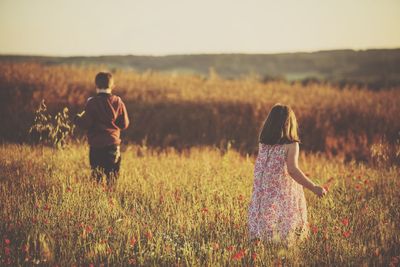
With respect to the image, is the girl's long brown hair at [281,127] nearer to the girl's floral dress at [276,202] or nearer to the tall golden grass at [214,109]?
the girl's floral dress at [276,202]

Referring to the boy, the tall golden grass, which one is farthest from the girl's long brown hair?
the tall golden grass

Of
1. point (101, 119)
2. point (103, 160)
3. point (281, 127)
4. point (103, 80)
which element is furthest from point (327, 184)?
point (103, 80)

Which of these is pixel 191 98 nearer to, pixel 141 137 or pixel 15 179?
pixel 141 137

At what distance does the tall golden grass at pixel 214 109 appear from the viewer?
9.94 meters

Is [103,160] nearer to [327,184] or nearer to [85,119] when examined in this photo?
[85,119]

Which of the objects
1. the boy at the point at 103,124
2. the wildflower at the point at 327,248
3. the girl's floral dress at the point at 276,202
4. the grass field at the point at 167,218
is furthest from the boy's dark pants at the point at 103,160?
the wildflower at the point at 327,248

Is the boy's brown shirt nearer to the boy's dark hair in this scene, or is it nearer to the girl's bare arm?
the boy's dark hair

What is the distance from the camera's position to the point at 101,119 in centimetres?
538

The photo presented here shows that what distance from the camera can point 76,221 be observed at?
13.3 feet

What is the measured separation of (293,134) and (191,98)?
837 centimetres

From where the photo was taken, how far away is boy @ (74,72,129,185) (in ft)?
17.6

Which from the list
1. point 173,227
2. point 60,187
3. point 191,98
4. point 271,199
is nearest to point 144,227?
point 173,227

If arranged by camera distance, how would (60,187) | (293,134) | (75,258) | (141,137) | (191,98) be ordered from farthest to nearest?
(191,98)
(141,137)
(60,187)
(293,134)
(75,258)

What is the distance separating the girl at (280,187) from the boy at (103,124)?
1959 mm
